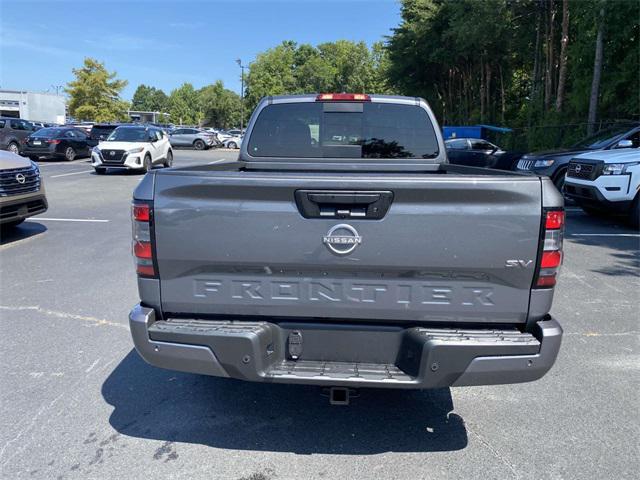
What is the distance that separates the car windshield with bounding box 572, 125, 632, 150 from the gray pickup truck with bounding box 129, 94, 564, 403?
1035 centimetres

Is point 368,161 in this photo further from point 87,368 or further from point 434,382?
point 87,368

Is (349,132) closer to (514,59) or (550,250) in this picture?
(550,250)

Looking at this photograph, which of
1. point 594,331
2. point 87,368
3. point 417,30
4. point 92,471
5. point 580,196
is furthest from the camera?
point 417,30

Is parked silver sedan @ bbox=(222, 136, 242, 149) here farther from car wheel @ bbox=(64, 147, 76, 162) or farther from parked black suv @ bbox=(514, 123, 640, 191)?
parked black suv @ bbox=(514, 123, 640, 191)

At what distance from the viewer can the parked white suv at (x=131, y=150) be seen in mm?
18219

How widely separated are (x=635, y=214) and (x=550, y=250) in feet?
27.4

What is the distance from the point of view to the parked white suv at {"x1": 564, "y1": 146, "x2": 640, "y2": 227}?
9406mm

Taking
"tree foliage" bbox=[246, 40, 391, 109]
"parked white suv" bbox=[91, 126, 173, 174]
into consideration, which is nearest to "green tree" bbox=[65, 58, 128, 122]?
"tree foliage" bbox=[246, 40, 391, 109]

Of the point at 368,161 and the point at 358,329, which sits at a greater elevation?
the point at 368,161

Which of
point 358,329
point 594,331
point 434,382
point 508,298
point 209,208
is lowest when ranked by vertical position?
point 594,331

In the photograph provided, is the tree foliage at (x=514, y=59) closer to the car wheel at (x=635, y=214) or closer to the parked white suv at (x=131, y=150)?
the car wheel at (x=635, y=214)

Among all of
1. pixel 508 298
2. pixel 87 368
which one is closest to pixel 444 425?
pixel 508 298

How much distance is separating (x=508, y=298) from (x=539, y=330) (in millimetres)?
241

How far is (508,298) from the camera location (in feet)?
8.95
